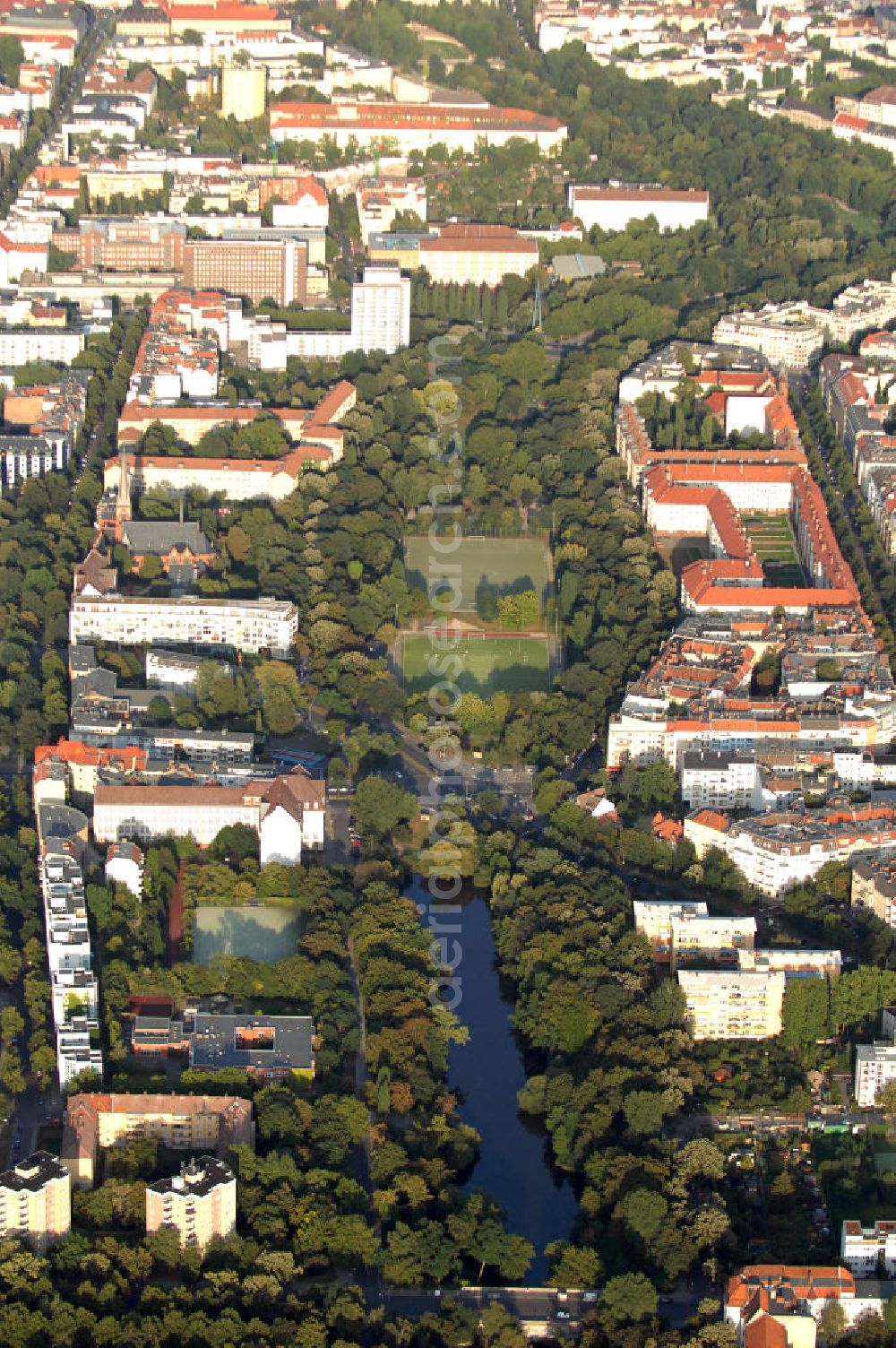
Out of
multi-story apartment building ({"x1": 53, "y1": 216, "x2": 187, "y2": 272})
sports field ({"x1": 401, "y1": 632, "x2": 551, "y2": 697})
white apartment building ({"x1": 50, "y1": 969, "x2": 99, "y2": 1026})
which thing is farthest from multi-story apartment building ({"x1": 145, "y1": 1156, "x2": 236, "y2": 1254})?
multi-story apartment building ({"x1": 53, "y1": 216, "x2": 187, "y2": 272})

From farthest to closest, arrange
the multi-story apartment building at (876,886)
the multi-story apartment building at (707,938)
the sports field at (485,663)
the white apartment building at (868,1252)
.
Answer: the sports field at (485,663) < the multi-story apartment building at (876,886) < the multi-story apartment building at (707,938) < the white apartment building at (868,1252)

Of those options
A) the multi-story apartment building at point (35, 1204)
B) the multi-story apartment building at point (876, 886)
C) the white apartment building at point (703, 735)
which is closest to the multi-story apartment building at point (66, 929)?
the multi-story apartment building at point (35, 1204)

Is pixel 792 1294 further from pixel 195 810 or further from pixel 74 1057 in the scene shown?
pixel 195 810

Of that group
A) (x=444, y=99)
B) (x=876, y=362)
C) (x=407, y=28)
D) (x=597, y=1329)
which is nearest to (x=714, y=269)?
(x=876, y=362)

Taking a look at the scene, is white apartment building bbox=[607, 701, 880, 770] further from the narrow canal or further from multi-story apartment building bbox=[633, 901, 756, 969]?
multi-story apartment building bbox=[633, 901, 756, 969]

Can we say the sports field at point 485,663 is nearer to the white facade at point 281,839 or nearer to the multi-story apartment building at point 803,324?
the white facade at point 281,839
